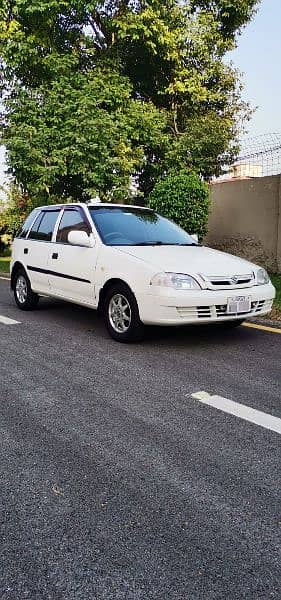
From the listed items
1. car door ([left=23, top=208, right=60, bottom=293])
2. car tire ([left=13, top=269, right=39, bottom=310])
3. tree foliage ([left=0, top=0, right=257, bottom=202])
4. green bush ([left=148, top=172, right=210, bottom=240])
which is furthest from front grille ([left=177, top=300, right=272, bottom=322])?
tree foliage ([left=0, top=0, right=257, bottom=202])

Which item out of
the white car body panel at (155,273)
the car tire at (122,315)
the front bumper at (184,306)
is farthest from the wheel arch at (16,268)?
the front bumper at (184,306)

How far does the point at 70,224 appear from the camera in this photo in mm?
6613

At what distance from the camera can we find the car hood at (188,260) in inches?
204

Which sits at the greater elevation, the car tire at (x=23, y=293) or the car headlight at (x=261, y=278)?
the car headlight at (x=261, y=278)

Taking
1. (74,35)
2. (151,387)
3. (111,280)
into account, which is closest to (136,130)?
(74,35)

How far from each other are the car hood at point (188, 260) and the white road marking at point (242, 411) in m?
1.60

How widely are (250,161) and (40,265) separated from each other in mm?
6534

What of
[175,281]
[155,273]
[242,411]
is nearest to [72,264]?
[155,273]

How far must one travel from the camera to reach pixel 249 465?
2.83 metres

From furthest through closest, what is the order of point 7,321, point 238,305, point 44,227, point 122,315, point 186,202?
point 186,202, point 44,227, point 7,321, point 122,315, point 238,305

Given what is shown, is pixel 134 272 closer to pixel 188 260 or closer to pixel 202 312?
pixel 188 260

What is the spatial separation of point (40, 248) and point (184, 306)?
2813mm

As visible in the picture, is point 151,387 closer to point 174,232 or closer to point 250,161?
point 174,232

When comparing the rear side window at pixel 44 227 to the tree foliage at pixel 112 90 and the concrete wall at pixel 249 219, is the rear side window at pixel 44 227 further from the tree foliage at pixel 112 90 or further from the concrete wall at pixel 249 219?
the concrete wall at pixel 249 219
